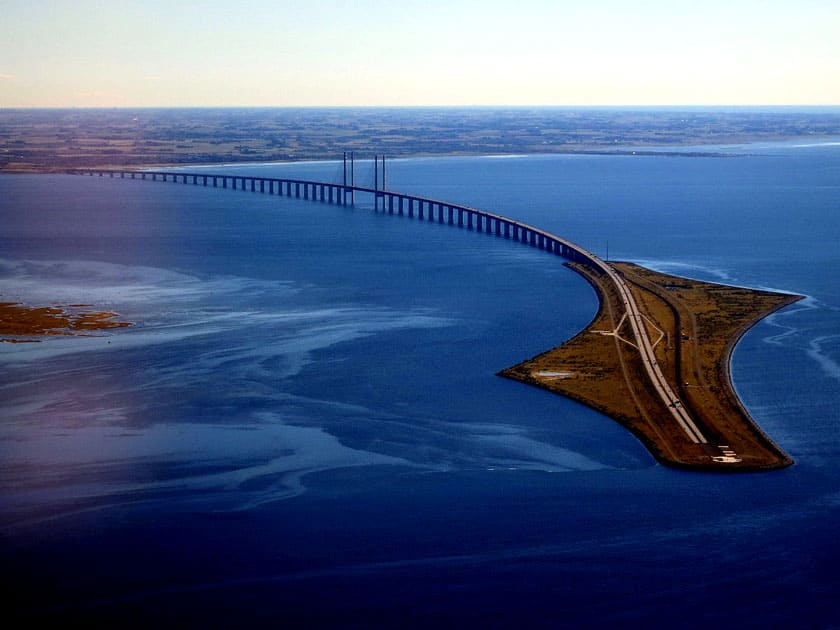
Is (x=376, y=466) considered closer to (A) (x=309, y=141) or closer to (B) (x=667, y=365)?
(B) (x=667, y=365)

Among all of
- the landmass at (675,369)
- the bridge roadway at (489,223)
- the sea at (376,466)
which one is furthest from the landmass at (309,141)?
the landmass at (675,369)

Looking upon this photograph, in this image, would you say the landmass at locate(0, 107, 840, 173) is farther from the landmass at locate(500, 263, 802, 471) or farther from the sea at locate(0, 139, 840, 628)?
the landmass at locate(500, 263, 802, 471)

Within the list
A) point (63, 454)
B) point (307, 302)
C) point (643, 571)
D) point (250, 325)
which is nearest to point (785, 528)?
→ point (643, 571)

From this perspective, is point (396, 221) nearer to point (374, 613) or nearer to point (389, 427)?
point (389, 427)

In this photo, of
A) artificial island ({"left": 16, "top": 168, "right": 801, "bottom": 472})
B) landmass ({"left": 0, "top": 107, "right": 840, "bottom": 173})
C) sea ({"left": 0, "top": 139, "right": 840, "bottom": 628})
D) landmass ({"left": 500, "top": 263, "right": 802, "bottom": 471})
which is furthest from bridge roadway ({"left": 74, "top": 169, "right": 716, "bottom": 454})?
landmass ({"left": 0, "top": 107, "right": 840, "bottom": 173})

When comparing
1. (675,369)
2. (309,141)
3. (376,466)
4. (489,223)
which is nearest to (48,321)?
(376,466)
